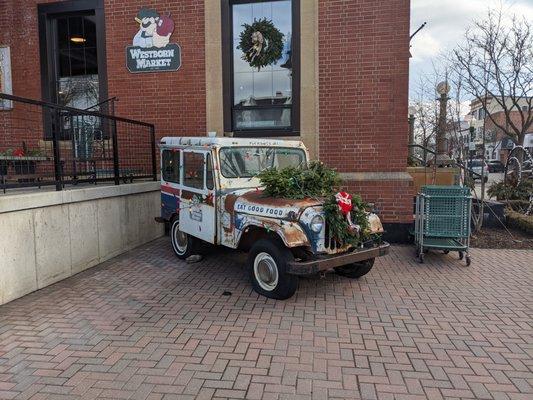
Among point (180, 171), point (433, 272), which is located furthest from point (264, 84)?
point (433, 272)

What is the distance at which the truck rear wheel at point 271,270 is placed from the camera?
4840 millimetres

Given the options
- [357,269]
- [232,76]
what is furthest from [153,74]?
[357,269]

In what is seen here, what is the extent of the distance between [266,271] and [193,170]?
1979 mm

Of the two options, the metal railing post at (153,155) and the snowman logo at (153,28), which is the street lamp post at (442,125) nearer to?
the metal railing post at (153,155)

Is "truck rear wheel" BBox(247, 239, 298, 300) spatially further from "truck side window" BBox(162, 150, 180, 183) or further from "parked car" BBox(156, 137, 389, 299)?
"truck side window" BBox(162, 150, 180, 183)

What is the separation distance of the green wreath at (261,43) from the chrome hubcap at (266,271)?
4.89m

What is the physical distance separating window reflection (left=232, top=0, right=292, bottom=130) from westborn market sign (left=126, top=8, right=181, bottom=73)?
1272mm

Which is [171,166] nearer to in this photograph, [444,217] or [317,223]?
[317,223]

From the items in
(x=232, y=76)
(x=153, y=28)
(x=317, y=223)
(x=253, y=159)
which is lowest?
(x=317, y=223)

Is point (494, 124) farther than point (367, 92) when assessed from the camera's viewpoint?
Yes

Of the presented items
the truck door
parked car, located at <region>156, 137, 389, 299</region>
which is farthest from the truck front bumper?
the truck door

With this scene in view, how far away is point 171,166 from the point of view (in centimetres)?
683

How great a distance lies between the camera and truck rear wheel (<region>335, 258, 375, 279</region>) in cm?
561

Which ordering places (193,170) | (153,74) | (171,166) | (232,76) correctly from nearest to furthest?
(193,170)
(171,166)
(232,76)
(153,74)
